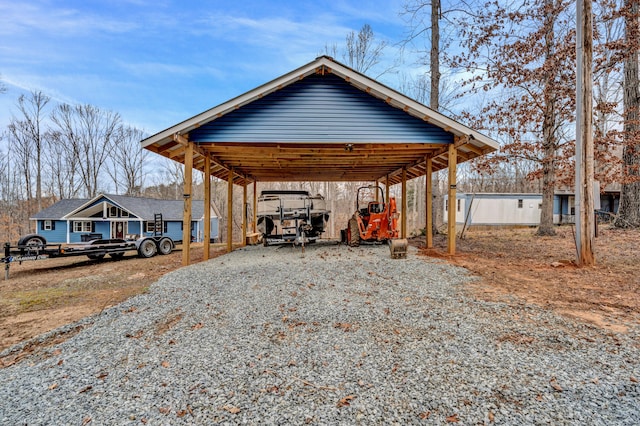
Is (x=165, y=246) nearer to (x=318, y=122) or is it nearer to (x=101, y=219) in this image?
(x=318, y=122)

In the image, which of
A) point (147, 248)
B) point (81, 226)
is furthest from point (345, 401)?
point (81, 226)

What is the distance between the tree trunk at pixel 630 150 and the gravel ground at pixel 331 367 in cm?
1178

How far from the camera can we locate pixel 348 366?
→ 285 centimetres

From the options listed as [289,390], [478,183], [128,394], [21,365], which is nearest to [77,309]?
[21,365]

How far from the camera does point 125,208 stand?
22.0 metres

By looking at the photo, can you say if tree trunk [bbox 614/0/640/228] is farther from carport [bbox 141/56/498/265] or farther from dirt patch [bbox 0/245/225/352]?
dirt patch [bbox 0/245/225/352]

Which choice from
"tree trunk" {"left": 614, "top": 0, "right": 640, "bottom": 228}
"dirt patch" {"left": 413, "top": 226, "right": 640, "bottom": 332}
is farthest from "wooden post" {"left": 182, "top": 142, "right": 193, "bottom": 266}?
"tree trunk" {"left": 614, "top": 0, "right": 640, "bottom": 228}

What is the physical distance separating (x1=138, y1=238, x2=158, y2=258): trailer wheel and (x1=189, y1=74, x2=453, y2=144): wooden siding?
5.96m

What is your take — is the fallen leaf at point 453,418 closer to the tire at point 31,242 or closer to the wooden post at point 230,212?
the wooden post at point 230,212

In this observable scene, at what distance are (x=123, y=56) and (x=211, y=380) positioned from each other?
2934 centimetres

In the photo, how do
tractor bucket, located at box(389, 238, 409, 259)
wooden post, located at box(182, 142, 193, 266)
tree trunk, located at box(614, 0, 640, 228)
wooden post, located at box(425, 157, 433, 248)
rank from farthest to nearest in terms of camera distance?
tree trunk, located at box(614, 0, 640, 228), wooden post, located at box(425, 157, 433, 248), wooden post, located at box(182, 142, 193, 266), tractor bucket, located at box(389, 238, 409, 259)

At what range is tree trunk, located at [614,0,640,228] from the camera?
10992 mm

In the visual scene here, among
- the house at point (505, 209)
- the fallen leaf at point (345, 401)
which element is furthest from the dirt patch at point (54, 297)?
the house at point (505, 209)

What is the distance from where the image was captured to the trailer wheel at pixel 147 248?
464 inches
